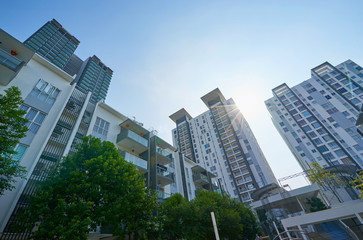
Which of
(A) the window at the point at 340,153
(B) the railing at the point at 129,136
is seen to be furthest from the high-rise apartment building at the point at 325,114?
(B) the railing at the point at 129,136

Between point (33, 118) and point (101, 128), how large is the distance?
718 centimetres

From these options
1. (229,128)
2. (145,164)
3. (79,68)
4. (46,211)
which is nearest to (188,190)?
(145,164)

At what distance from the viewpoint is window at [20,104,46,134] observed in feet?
50.6

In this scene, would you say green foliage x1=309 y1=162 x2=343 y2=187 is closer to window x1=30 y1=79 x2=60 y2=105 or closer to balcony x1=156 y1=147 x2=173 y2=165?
balcony x1=156 y1=147 x2=173 y2=165

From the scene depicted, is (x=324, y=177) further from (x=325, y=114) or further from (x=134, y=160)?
(x=325, y=114)

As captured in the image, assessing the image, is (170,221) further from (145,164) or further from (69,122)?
(69,122)

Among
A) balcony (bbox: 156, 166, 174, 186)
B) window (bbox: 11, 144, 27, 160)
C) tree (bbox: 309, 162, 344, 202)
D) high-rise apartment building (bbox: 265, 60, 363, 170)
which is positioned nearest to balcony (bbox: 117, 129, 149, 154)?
balcony (bbox: 156, 166, 174, 186)

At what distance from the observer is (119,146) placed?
2297 cm

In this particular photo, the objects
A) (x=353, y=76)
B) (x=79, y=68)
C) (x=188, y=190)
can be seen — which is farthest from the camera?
(x=79, y=68)

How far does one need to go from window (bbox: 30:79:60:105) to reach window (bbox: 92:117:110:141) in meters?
5.43

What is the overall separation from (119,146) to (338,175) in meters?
39.8

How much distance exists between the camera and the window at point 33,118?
1543cm

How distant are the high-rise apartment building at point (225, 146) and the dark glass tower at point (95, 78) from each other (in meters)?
40.2

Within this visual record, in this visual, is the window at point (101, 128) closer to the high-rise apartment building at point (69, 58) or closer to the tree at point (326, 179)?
the tree at point (326, 179)
